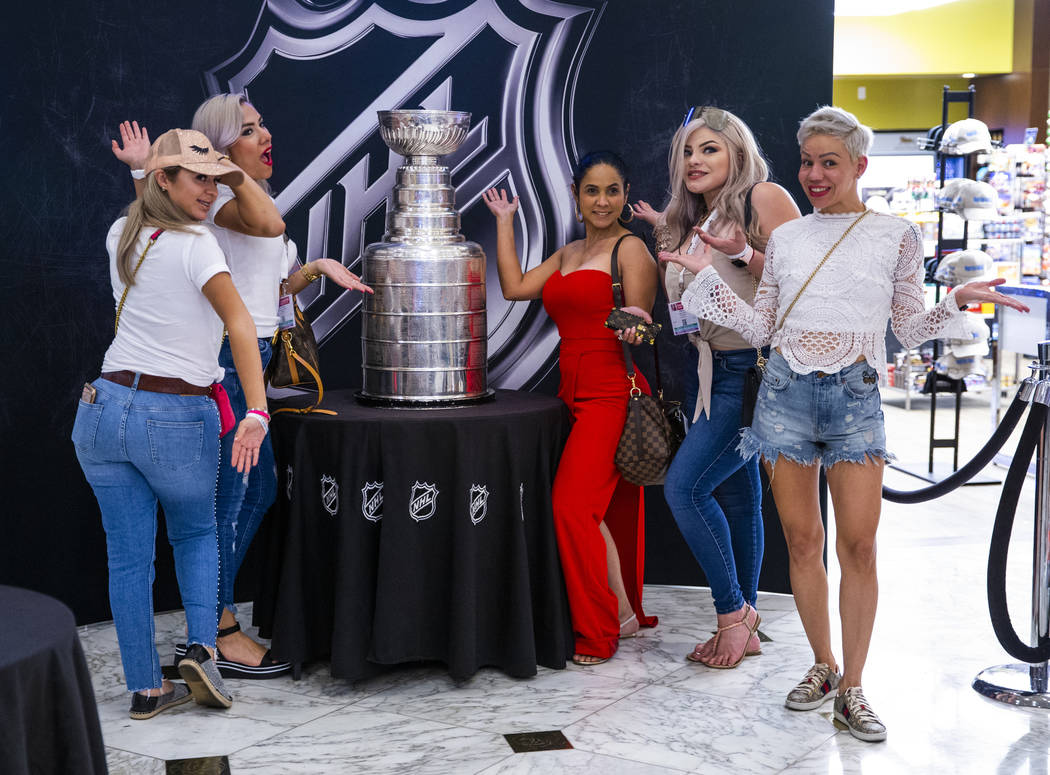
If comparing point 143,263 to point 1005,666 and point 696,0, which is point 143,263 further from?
point 1005,666

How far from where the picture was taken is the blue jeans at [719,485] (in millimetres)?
3523

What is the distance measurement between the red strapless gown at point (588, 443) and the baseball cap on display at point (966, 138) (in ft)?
12.8

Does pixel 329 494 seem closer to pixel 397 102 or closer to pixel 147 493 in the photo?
pixel 147 493

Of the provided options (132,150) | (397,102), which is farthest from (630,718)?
(397,102)

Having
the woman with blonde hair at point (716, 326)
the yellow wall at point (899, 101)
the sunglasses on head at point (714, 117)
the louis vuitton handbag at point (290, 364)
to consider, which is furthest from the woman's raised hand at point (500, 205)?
the yellow wall at point (899, 101)

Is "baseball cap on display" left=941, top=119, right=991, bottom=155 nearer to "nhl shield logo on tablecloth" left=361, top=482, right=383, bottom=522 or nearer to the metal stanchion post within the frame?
the metal stanchion post

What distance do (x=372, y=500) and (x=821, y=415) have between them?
1288mm

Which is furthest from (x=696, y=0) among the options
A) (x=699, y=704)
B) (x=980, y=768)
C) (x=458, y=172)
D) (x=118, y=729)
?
(x=118, y=729)

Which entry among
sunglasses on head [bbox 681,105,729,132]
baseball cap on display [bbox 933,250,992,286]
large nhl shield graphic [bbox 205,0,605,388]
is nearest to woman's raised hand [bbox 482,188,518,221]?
large nhl shield graphic [bbox 205,0,605,388]

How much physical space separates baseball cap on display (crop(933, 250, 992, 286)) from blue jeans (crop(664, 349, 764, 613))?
10.9ft

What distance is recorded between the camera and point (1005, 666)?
11.8 feet

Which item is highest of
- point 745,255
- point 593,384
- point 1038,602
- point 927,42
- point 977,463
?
Result: point 927,42

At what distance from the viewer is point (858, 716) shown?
3.07m

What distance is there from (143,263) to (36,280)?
46.9 inches
